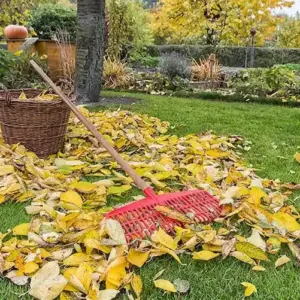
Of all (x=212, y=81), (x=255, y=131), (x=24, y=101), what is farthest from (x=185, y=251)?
(x=212, y=81)

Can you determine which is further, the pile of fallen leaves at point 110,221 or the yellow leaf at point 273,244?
the yellow leaf at point 273,244

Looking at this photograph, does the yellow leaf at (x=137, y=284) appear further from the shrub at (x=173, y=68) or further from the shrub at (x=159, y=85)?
the shrub at (x=173, y=68)

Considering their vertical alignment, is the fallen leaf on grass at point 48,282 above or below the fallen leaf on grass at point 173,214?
below

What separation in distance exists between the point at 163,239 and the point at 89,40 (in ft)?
12.0

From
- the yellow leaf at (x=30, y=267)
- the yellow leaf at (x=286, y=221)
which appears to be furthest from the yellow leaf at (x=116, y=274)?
the yellow leaf at (x=286, y=221)

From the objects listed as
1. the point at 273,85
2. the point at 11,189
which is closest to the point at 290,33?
the point at 273,85

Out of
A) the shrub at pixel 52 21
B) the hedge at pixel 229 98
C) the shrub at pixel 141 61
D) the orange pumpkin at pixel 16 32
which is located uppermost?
the shrub at pixel 52 21

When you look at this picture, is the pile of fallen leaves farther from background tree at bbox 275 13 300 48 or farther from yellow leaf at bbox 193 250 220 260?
background tree at bbox 275 13 300 48

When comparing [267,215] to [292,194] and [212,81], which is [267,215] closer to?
[292,194]

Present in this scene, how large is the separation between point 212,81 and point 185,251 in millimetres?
7078

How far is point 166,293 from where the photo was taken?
1.40 metres

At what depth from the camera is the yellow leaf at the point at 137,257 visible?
1505mm

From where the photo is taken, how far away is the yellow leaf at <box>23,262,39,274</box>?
146 cm

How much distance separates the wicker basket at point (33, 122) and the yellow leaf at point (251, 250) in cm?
160
